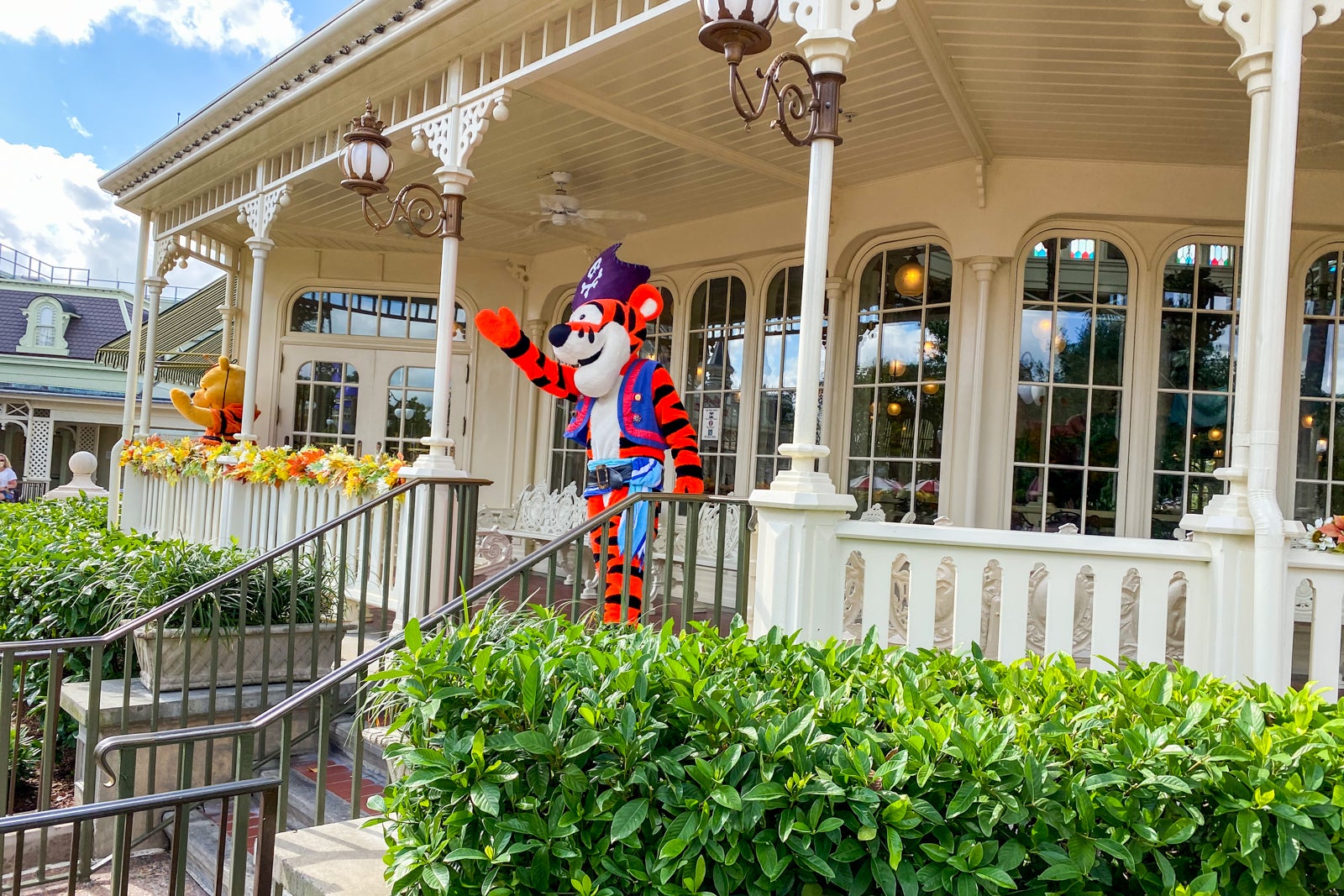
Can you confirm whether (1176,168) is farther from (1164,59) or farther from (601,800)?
(601,800)

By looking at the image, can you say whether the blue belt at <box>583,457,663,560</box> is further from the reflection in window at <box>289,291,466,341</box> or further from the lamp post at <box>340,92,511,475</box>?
the reflection in window at <box>289,291,466,341</box>

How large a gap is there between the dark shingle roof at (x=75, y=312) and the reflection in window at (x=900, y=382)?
25566mm

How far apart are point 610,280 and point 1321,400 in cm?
446

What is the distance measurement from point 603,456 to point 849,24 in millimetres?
2194

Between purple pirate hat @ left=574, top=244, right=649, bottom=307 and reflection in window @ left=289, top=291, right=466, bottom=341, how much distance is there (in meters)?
5.51

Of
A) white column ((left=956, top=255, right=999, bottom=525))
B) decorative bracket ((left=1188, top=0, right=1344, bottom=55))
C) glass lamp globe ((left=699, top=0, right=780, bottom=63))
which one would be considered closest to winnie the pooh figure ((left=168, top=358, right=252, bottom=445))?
white column ((left=956, top=255, right=999, bottom=525))

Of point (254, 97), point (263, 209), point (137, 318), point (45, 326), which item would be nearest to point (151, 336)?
point (137, 318)

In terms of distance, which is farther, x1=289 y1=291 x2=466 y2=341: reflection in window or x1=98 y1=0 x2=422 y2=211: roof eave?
x1=289 y1=291 x2=466 y2=341: reflection in window

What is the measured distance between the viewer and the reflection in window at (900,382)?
6.80 m

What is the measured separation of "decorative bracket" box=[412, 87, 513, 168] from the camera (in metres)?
5.25

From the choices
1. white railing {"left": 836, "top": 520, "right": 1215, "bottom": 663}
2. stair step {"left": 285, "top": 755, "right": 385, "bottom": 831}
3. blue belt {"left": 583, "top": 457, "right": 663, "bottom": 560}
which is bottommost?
stair step {"left": 285, "top": 755, "right": 385, "bottom": 831}

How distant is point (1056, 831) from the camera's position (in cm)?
185

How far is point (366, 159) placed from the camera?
17.3ft

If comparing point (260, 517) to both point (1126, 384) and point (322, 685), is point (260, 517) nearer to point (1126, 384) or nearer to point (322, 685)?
point (322, 685)
